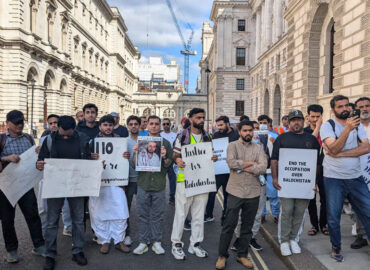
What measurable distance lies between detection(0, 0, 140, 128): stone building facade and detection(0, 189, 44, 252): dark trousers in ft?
84.4

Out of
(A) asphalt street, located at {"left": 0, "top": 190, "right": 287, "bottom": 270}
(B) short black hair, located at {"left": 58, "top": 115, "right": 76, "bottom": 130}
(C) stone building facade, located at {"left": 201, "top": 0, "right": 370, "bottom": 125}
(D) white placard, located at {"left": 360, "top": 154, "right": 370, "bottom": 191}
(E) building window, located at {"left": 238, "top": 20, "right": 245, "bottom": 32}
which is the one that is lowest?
(A) asphalt street, located at {"left": 0, "top": 190, "right": 287, "bottom": 270}

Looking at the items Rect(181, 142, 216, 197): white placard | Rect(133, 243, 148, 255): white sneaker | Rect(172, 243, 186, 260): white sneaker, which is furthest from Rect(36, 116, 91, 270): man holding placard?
Rect(181, 142, 216, 197): white placard

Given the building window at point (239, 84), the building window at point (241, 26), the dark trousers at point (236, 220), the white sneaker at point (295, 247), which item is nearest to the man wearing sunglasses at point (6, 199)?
the dark trousers at point (236, 220)

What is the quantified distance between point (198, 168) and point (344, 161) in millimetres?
2030

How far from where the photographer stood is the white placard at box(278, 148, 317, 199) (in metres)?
4.81

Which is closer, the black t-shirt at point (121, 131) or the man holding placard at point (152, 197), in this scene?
the man holding placard at point (152, 197)

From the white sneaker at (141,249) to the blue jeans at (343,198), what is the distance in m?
2.75

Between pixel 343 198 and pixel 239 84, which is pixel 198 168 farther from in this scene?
pixel 239 84

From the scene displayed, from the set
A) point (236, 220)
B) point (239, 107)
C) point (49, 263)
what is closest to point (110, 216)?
point (49, 263)

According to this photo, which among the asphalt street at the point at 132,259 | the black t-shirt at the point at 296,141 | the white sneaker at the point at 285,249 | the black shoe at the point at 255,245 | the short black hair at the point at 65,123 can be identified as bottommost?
the asphalt street at the point at 132,259

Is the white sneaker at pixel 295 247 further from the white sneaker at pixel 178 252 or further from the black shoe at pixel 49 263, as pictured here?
the black shoe at pixel 49 263

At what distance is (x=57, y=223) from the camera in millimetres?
4688

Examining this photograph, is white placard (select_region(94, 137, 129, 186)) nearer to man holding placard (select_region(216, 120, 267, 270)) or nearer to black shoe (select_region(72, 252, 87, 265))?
black shoe (select_region(72, 252, 87, 265))

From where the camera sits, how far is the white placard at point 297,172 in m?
4.81
